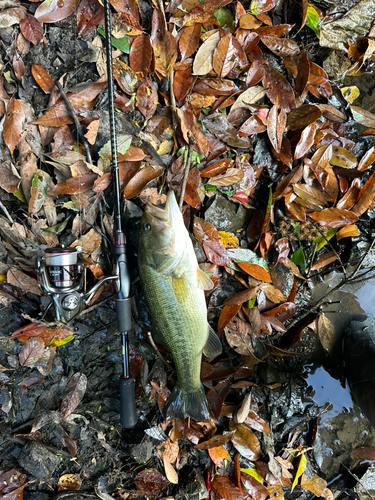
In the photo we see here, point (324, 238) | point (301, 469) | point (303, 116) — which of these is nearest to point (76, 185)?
point (303, 116)

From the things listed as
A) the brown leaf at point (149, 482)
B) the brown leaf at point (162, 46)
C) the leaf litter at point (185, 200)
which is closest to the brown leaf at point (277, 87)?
the leaf litter at point (185, 200)

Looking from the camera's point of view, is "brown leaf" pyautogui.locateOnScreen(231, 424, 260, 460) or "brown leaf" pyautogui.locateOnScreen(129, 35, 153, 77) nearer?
"brown leaf" pyautogui.locateOnScreen(129, 35, 153, 77)

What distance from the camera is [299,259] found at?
2.62 metres

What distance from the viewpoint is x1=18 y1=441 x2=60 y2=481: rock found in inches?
Answer: 90.7

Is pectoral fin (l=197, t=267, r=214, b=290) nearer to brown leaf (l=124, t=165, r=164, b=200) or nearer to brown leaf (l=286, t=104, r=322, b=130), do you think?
brown leaf (l=124, t=165, r=164, b=200)

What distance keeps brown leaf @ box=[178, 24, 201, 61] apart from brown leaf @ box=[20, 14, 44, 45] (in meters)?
0.96

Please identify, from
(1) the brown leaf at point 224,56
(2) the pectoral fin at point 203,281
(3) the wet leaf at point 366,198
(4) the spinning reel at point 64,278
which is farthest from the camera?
(3) the wet leaf at point 366,198

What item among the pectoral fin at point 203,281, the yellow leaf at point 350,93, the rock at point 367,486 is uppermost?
the yellow leaf at point 350,93

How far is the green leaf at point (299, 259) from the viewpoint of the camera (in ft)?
8.57

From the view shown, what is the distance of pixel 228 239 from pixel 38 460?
7.06 feet

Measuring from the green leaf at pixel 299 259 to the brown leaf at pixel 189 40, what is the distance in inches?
68.4

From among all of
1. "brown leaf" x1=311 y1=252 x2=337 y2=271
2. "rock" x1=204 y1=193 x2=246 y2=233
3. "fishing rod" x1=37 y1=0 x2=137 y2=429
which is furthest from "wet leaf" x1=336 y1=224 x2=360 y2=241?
"fishing rod" x1=37 y1=0 x2=137 y2=429

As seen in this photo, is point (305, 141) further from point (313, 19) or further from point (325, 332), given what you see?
point (325, 332)

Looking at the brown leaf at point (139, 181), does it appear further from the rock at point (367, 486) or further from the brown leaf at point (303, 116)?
the rock at point (367, 486)
